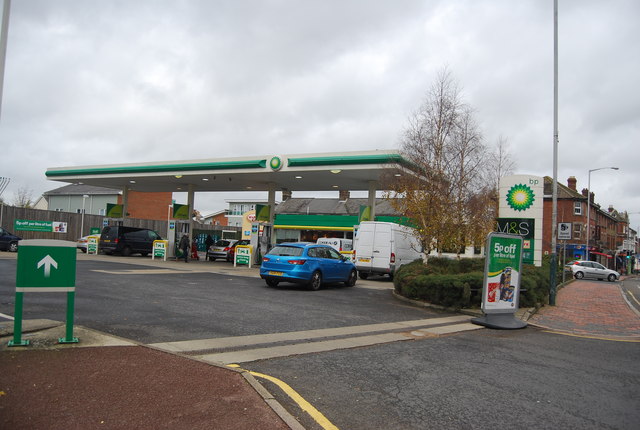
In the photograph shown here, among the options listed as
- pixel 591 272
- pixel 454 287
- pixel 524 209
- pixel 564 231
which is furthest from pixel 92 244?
pixel 591 272

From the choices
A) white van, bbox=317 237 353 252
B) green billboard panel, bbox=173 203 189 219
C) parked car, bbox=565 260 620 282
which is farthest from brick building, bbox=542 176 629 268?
green billboard panel, bbox=173 203 189 219

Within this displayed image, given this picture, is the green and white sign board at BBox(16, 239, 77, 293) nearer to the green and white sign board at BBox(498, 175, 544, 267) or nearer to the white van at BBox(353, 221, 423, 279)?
the green and white sign board at BBox(498, 175, 544, 267)

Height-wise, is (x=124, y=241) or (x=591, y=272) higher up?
(x=124, y=241)

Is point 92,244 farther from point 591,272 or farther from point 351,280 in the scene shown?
point 591,272

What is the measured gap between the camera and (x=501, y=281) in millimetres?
11188

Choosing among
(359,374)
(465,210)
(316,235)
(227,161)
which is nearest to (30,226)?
(227,161)

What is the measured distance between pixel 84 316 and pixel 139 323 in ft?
3.82

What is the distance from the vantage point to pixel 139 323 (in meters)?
8.27

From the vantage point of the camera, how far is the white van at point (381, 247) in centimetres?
2091

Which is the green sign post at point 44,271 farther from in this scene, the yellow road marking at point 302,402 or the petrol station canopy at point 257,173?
the petrol station canopy at point 257,173

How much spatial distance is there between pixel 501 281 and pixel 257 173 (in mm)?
16677

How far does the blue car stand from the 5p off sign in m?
5.92

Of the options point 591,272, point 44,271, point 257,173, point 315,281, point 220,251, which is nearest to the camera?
point 44,271

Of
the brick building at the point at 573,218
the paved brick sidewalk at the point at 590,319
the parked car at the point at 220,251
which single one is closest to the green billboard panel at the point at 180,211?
the parked car at the point at 220,251
